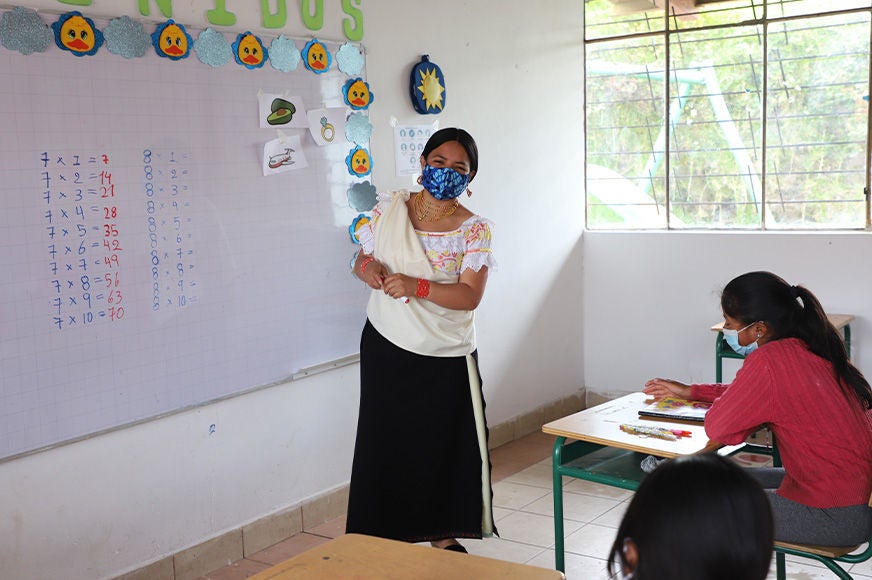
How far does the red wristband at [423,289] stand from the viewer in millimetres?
2930

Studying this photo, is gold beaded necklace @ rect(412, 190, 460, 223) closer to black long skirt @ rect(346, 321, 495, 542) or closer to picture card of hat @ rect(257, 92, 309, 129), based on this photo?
black long skirt @ rect(346, 321, 495, 542)

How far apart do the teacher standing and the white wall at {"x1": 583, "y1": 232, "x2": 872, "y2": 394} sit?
2.15 m

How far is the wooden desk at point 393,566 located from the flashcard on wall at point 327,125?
2.17 meters

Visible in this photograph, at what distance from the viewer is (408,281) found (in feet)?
9.52

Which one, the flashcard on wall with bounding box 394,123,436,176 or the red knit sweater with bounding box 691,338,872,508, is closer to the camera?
the red knit sweater with bounding box 691,338,872,508

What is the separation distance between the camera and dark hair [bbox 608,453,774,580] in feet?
3.55

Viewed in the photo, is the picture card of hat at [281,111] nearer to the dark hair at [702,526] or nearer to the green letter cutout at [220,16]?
the green letter cutout at [220,16]

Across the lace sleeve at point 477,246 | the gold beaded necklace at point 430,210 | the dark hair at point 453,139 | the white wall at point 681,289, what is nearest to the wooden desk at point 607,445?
the lace sleeve at point 477,246

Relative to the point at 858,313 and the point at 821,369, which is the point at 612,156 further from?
the point at 821,369

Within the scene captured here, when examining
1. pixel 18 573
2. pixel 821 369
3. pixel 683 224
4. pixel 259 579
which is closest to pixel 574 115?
pixel 683 224

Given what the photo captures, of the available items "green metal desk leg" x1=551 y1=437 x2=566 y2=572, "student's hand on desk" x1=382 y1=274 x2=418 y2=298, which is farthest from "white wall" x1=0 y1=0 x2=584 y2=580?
"green metal desk leg" x1=551 y1=437 x2=566 y2=572

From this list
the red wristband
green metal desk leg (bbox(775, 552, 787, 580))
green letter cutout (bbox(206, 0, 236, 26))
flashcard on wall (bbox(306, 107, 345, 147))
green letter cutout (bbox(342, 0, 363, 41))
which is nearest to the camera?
green metal desk leg (bbox(775, 552, 787, 580))

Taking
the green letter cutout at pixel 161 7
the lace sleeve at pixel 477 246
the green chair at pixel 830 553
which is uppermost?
the green letter cutout at pixel 161 7

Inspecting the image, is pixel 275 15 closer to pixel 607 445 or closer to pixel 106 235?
pixel 106 235
